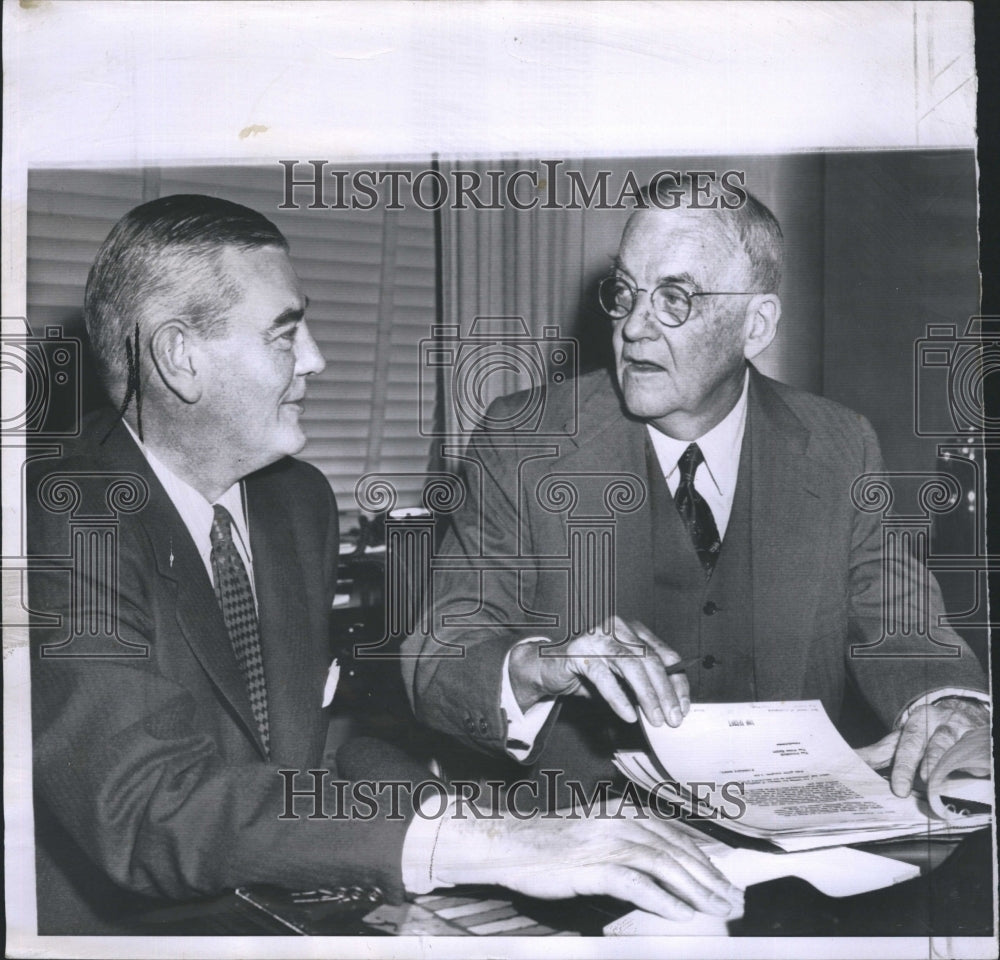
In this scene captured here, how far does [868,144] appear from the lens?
6.86ft

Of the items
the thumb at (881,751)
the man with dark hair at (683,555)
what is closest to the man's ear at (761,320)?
the man with dark hair at (683,555)

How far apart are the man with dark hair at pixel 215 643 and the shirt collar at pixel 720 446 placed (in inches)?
Answer: 26.4

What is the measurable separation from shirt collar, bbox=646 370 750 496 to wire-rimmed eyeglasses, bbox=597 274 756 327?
0.60ft

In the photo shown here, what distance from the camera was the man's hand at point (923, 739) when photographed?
2068 mm

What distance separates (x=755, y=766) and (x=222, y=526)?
115 centimetres

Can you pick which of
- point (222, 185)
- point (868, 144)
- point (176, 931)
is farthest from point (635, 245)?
point (176, 931)

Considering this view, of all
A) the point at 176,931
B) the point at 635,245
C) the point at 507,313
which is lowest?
the point at 176,931

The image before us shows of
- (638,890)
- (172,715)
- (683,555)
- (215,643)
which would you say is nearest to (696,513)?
(683,555)

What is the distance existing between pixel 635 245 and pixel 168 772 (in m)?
1.36

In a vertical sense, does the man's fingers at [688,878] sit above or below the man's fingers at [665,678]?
below

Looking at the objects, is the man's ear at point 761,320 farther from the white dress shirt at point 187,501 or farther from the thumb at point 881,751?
the white dress shirt at point 187,501

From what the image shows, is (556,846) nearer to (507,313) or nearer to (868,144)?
(507,313)

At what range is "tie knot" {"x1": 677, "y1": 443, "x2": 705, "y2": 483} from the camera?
2.08m

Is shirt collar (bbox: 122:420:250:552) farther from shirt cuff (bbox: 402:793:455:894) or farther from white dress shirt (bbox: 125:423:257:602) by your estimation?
shirt cuff (bbox: 402:793:455:894)
